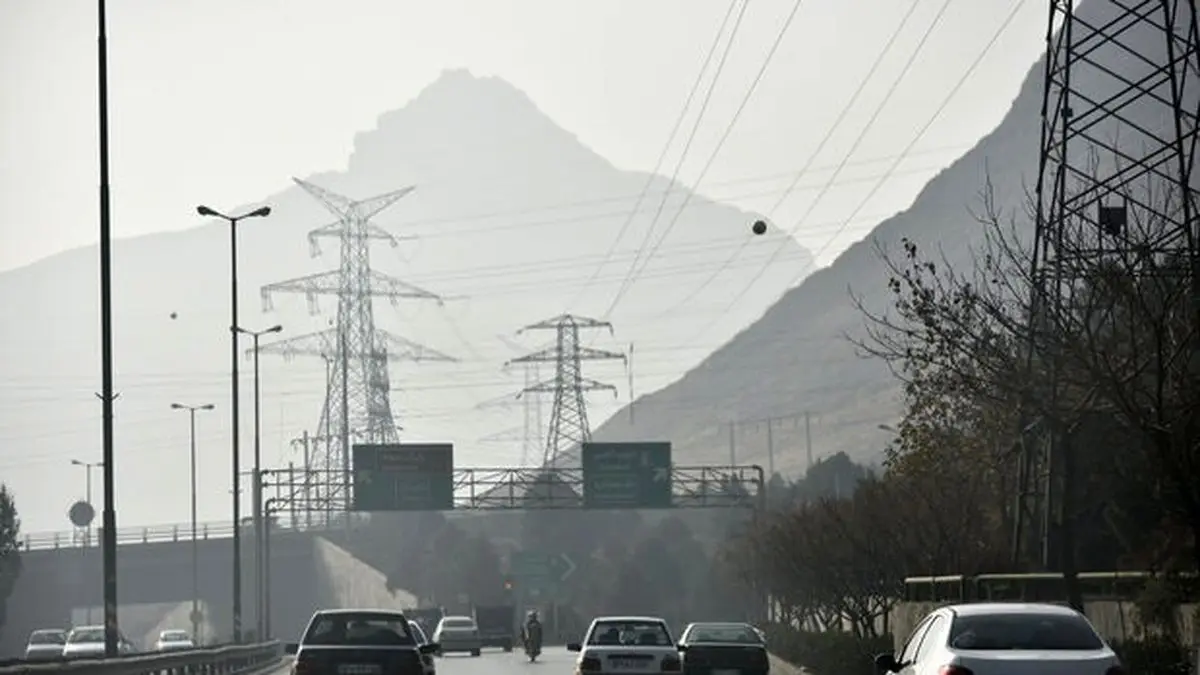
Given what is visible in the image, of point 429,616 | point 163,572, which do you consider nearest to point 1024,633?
point 429,616

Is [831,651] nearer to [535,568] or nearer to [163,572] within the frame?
[535,568]

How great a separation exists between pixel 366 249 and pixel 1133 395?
10259 centimetres

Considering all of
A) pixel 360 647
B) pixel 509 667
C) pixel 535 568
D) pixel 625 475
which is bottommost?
pixel 509 667

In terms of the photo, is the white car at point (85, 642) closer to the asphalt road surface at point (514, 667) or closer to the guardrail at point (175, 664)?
the guardrail at point (175, 664)

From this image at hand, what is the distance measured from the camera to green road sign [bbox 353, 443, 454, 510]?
9300 centimetres

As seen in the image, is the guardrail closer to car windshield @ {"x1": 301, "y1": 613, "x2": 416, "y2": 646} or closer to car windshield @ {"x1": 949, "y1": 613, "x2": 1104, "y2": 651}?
car windshield @ {"x1": 301, "y1": 613, "x2": 416, "y2": 646}

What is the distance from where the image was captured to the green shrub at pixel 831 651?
49.2m

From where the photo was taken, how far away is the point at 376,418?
5034 inches

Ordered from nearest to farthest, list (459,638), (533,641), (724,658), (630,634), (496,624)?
(630,634)
(724,658)
(533,641)
(459,638)
(496,624)

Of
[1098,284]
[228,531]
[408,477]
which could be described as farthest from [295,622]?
[1098,284]

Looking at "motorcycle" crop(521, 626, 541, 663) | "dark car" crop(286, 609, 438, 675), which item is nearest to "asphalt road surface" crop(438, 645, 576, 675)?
"motorcycle" crop(521, 626, 541, 663)

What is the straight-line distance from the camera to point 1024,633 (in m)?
23.5

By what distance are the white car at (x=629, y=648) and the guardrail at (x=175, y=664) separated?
27.2ft

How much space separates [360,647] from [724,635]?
1671 centimetres
